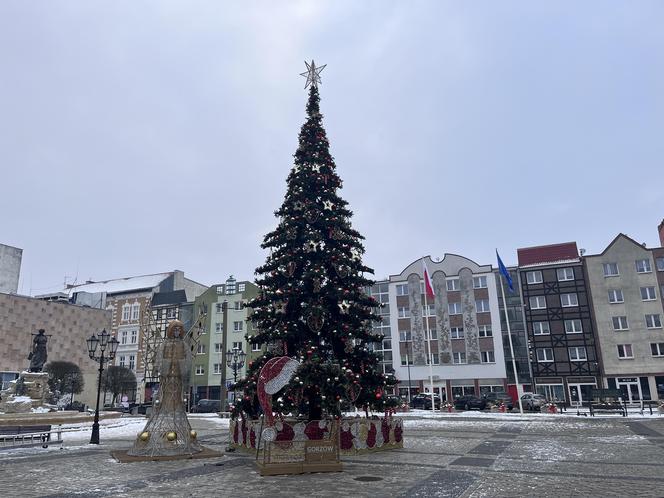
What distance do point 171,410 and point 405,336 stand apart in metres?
44.8

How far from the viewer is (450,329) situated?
5569 centimetres

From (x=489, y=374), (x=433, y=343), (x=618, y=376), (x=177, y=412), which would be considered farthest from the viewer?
(x=433, y=343)

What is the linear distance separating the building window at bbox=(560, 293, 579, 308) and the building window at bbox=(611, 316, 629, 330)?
388cm

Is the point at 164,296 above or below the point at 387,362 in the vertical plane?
above

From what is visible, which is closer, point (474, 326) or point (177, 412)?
point (177, 412)

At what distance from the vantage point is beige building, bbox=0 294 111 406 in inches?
2142

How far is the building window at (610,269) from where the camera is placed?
167 ft

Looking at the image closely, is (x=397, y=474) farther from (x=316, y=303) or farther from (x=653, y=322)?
(x=653, y=322)

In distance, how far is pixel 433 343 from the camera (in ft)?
185

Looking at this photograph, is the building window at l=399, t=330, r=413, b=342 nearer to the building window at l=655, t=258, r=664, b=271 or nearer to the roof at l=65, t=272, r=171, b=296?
the building window at l=655, t=258, r=664, b=271

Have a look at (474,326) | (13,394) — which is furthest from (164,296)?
(474,326)

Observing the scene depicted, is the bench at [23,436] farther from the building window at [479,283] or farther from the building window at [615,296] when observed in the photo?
the building window at [615,296]

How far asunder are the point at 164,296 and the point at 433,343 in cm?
3781

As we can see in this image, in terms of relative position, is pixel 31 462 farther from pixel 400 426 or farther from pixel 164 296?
pixel 164 296
